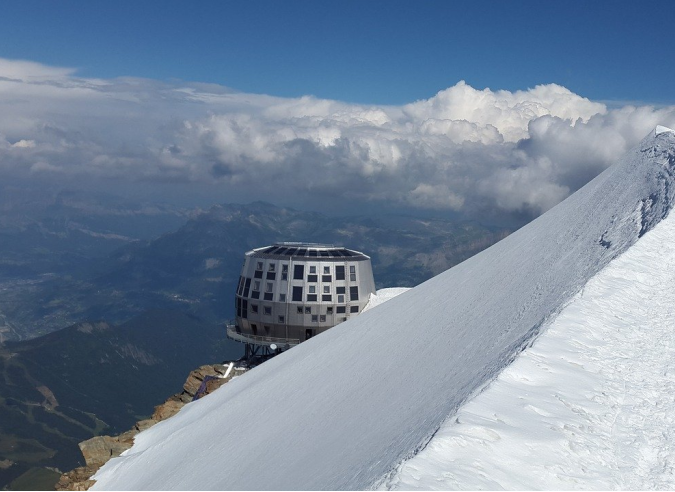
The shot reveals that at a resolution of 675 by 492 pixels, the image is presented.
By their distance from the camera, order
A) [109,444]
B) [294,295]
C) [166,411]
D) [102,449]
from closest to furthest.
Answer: [102,449] < [109,444] < [166,411] < [294,295]

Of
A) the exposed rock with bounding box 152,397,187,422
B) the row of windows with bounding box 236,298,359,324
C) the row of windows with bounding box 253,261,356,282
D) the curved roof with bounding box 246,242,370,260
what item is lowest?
the exposed rock with bounding box 152,397,187,422

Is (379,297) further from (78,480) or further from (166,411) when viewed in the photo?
(78,480)

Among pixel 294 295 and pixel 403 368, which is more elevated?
pixel 403 368

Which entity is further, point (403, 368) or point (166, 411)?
point (166, 411)

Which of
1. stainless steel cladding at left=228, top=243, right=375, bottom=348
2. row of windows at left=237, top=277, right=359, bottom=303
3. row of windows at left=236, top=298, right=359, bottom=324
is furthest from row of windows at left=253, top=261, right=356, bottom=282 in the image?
row of windows at left=236, top=298, right=359, bottom=324

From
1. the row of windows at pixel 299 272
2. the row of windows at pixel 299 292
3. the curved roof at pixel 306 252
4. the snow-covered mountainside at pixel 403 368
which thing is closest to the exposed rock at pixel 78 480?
the snow-covered mountainside at pixel 403 368

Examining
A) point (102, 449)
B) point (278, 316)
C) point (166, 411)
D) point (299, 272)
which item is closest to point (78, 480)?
point (102, 449)

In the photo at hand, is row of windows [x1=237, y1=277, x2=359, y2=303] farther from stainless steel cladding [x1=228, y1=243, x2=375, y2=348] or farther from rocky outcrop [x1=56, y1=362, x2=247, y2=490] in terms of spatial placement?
rocky outcrop [x1=56, y1=362, x2=247, y2=490]

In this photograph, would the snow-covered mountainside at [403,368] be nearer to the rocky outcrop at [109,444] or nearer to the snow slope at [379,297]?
the rocky outcrop at [109,444]
